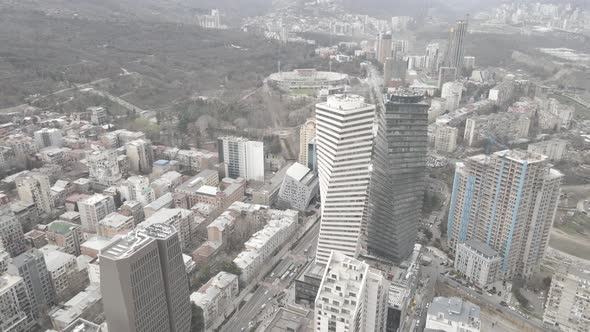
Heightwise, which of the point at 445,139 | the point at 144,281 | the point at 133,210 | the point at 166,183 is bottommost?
the point at 445,139

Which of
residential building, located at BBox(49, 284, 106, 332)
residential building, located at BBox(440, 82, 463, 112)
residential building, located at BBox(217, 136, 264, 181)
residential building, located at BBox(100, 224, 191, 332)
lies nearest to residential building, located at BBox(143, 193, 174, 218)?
residential building, located at BBox(217, 136, 264, 181)

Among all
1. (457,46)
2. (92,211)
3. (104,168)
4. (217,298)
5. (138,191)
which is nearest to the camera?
(217,298)

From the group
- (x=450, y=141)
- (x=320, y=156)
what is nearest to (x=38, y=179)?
(x=320, y=156)

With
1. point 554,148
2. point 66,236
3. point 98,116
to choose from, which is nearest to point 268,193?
point 66,236

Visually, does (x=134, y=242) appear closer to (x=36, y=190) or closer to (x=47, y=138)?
(x=36, y=190)

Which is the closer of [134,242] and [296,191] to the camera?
[134,242]

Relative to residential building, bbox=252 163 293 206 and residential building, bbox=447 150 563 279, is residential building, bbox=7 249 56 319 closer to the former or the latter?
residential building, bbox=252 163 293 206

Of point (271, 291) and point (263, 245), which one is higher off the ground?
point (263, 245)
